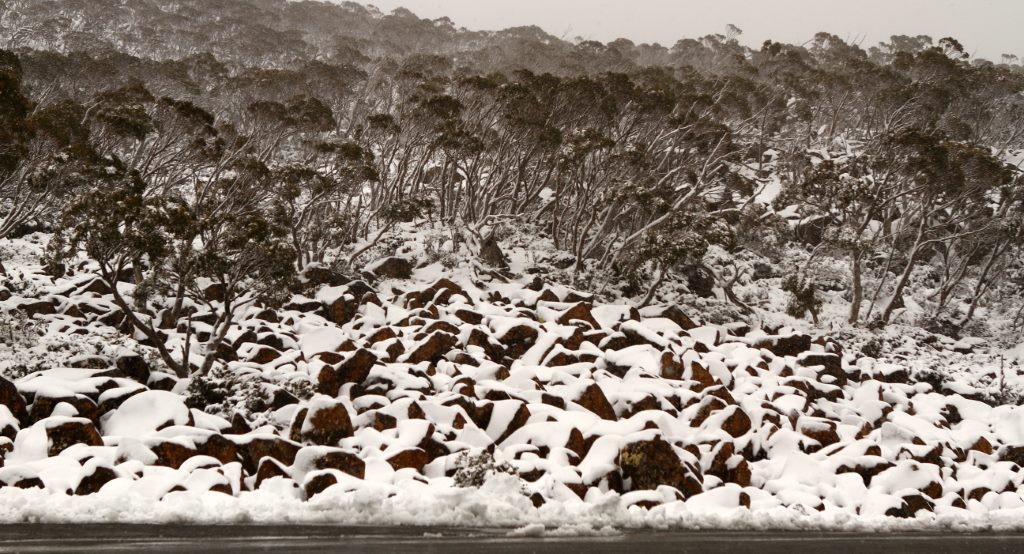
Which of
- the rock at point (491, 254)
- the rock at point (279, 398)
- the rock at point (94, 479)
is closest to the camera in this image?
the rock at point (94, 479)

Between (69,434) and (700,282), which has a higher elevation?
(700,282)

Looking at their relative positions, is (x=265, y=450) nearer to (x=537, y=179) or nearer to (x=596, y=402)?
(x=596, y=402)

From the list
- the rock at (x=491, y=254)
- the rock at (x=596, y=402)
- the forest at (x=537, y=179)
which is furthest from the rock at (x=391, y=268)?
the rock at (x=596, y=402)

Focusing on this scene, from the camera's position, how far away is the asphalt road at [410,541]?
6.71 m

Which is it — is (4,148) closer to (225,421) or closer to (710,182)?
(225,421)

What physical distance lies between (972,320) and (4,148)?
28864mm

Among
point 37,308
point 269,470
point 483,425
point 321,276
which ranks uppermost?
point 321,276

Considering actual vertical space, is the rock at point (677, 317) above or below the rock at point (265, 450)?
above

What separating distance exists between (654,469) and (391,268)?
12.5 m

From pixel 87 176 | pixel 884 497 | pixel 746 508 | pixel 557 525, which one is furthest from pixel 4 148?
pixel 884 497

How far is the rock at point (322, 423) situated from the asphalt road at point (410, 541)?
8.72ft

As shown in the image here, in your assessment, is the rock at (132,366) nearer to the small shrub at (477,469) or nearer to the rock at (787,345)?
the small shrub at (477,469)

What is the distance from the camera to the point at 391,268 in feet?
67.4

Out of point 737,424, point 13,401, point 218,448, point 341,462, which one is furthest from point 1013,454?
point 13,401
